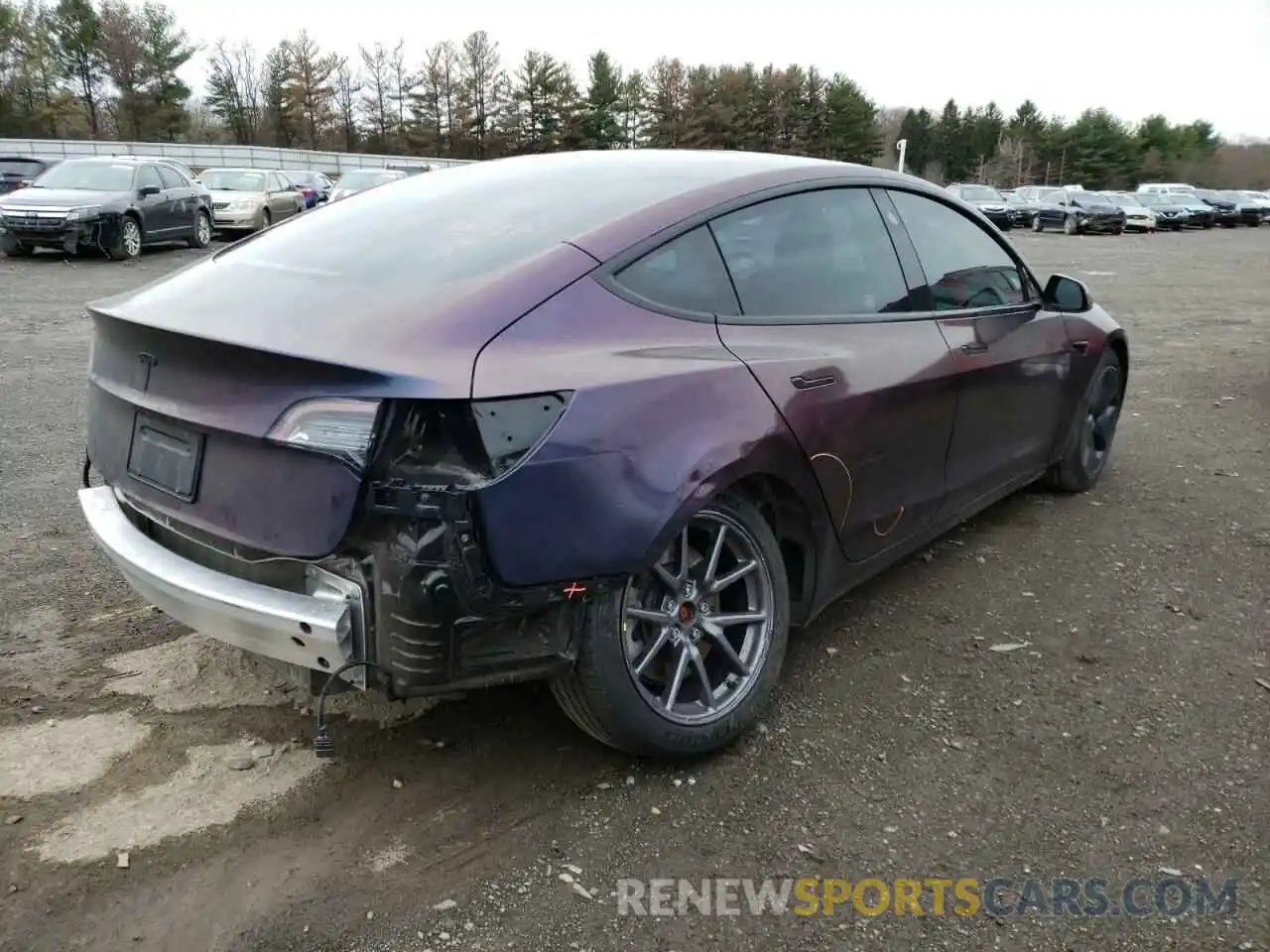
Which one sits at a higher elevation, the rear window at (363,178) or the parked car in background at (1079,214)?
the parked car in background at (1079,214)

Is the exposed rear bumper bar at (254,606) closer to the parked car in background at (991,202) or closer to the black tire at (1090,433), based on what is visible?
the black tire at (1090,433)

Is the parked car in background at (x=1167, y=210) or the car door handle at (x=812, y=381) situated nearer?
the car door handle at (x=812, y=381)

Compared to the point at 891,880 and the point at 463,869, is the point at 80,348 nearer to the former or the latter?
the point at 463,869

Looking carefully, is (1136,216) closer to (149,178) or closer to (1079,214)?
(1079,214)

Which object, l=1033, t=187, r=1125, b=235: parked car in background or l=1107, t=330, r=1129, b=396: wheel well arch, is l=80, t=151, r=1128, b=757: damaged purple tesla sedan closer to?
l=1107, t=330, r=1129, b=396: wheel well arch

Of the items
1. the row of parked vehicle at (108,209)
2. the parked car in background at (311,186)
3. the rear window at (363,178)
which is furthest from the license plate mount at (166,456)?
the parked car in background at (311,186)

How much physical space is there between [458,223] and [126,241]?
607 inches

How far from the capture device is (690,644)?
274 centimetres

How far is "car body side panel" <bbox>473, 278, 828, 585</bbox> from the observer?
2225 millimetres

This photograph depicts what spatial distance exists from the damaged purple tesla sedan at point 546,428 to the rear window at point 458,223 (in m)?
0.02

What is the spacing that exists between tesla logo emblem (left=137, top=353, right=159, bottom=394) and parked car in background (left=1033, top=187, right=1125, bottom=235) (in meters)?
37.4

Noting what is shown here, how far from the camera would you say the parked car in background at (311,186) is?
24.1 meters

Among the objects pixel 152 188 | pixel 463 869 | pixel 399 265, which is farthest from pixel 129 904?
pixel 152 188

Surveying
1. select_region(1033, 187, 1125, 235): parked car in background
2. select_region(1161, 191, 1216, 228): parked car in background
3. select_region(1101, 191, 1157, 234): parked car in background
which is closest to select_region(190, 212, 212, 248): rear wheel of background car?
select_region(1033, 187, 1125, 235): parked car in background
